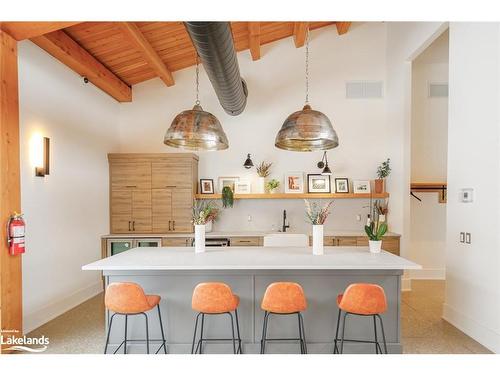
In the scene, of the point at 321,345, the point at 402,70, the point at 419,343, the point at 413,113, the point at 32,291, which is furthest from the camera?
the point at 413,113

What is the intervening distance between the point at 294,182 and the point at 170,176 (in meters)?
2.34

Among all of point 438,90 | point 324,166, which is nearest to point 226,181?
point 324,166

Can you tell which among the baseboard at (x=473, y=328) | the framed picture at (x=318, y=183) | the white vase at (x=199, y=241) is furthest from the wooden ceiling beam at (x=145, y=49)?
the baseboard at (x=473, y=328)

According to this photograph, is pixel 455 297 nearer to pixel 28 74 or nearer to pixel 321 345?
pixel 321 345

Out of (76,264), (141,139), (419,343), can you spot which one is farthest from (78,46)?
(419,343)

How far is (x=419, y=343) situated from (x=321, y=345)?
47.0 inches

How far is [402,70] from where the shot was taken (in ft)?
17.5

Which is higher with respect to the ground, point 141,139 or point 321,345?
point 141,139

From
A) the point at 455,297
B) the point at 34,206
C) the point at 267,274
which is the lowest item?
the point at 455,297

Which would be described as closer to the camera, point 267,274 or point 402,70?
point 267,274

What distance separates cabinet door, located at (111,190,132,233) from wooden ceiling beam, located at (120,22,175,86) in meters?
2.23

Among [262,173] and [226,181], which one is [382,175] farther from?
[226,181]

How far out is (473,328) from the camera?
133 inches

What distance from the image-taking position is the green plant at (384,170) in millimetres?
5613
